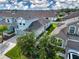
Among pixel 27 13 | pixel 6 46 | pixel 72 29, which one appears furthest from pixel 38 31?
pixel 27 13

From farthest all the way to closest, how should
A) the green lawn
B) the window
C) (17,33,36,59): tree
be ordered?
the green lawn
(17,33,36,59): tree
the window

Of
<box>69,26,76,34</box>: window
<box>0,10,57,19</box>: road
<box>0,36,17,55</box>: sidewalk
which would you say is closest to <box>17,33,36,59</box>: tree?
<box>0,36,17,55</box>: sidewalk

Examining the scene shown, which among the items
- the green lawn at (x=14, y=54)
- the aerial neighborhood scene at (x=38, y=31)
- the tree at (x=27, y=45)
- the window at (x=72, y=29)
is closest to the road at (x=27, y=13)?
the aerial neighborhood scene at (x=38, y=31)

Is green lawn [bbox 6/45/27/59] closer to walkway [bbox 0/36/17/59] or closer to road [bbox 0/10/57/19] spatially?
walkway [bbox 0/36/17/59]

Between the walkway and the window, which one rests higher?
the window

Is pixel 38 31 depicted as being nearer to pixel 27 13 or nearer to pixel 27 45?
pixel 27 45

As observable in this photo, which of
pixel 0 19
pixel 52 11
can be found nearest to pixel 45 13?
pixel 52 11

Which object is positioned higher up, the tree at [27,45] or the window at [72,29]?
the window at [72,29]

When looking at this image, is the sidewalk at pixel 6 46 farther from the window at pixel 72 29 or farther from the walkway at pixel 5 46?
the window at pixel 72 29

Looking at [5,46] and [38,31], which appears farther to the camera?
[38,31]
